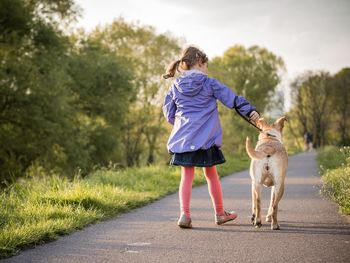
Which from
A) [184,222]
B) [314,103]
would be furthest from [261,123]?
[314,103]

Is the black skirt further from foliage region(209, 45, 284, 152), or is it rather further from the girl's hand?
foliage region(209, 45, 284, 152)

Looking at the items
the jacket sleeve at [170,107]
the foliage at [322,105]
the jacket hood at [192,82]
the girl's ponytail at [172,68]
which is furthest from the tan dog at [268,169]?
the foliage at [322,105]

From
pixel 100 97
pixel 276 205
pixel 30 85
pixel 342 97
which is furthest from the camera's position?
pixel 342 97

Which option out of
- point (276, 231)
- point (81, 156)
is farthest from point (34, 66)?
point (276, 231)

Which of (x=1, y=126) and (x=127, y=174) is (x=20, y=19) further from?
(x=127, y=174)

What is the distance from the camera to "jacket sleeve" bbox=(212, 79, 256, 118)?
6102 mm

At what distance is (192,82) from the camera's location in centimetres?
626

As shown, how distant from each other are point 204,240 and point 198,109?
5.94ft

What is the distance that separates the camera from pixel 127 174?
12547mm

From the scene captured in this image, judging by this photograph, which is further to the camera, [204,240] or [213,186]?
[213,186]

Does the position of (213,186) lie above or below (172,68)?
below

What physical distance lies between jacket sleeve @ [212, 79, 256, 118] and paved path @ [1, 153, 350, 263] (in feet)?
4.80

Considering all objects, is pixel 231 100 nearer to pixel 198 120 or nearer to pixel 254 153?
pixel 198 120

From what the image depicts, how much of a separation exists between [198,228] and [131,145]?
42599 millimetres
